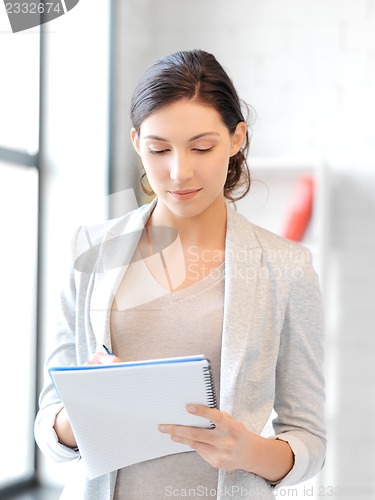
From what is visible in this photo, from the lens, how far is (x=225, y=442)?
94 centimetres

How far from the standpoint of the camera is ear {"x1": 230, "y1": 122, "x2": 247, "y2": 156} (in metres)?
1.15

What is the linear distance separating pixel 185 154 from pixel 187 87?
10 cm

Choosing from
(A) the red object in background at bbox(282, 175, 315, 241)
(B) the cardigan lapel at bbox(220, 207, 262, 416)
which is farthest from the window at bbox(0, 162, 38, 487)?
(B) the cardigan lapel at bbox(220, 207, 262, 416)

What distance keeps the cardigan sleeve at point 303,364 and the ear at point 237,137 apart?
7.8 inches

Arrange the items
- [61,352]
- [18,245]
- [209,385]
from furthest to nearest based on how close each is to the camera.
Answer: [18,245]
[61,352]
[209,385]

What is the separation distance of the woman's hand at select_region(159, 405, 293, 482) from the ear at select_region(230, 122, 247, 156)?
420mm

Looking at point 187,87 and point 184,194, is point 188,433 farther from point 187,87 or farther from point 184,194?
point 187,87

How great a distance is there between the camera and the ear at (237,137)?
3.78 feet

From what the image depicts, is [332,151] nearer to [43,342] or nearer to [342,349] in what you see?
[342,349]

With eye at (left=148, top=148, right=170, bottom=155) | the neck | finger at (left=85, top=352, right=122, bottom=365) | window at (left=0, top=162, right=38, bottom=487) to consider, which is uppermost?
eye at (left=148, top=148, right=170, bottom=155)

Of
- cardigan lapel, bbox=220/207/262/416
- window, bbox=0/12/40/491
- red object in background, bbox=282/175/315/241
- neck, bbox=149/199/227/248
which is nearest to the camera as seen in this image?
cardigan lapel, bbox=220/207/262/416

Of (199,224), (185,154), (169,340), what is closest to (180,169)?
(185,154)

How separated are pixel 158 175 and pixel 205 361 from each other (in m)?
0.33

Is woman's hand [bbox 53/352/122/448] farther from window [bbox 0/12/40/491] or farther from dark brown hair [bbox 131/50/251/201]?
window [bbox 0/12/40/491]
